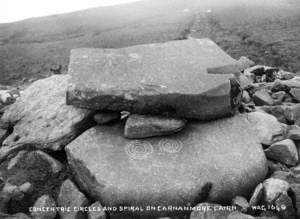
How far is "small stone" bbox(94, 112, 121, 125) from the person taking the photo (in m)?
7.20

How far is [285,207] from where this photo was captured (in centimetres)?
548

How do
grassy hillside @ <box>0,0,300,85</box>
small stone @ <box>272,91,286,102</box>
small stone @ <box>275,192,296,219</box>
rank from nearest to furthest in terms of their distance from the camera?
small stone @ <box>275,192,296,219</box> < small stone @ <box>272,91,286,102</box> < grassy hillside @ <box>0,0,300,85</box>

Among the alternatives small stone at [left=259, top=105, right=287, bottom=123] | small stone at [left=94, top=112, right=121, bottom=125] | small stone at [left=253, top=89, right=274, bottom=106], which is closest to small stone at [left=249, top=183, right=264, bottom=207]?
small stone at [left=259, top=105, right=287, bottom=123]

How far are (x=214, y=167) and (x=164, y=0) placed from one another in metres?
68.8

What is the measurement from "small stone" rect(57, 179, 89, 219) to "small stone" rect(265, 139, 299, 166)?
3653mm

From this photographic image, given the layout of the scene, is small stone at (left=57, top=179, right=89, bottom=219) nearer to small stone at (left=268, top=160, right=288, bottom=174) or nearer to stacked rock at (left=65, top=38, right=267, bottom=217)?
stacked rock at (left=65, top=38, right=267, bottom=217)

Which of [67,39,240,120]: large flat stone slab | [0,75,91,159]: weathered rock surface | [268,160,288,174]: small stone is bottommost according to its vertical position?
[268,160,288,174]: small stone

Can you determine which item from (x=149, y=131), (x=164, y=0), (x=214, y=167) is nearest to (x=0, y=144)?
(x=149, y=131)

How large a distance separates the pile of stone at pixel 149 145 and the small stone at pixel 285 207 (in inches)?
0.6

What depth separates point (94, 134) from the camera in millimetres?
6996

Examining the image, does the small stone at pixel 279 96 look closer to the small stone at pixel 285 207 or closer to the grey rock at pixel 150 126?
the grey rock at pixel 150 126

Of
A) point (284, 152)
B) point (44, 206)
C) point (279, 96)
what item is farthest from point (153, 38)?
point (44, 206)

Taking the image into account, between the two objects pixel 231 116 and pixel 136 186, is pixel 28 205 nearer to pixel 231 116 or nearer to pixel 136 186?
pixel 136 186

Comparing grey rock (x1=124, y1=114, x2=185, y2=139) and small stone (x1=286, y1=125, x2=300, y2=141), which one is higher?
grey rock (x1=124, y1=114, x2=185, y2=139)
